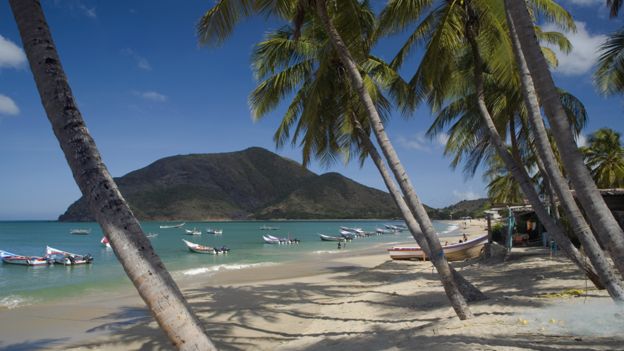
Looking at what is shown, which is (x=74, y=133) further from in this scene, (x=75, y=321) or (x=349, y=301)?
(x=75, y=321)

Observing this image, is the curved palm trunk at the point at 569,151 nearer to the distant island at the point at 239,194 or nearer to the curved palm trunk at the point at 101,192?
the curved palm trunk at the point at 101,192

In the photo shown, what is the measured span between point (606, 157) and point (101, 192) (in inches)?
1086

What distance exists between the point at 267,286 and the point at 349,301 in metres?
5.80

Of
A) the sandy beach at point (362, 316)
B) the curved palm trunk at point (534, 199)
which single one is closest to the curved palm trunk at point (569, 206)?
the sandy beach at point (362, 316)

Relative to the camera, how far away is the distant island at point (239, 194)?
131m

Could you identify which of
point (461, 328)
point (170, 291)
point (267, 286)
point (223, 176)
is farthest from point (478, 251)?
point (223, 176)

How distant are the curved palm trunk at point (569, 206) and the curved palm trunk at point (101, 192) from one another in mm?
4985

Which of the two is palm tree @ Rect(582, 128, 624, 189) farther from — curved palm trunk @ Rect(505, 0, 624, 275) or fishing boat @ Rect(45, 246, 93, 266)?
fishing boat @ Rect(45, 246, 93, 266)

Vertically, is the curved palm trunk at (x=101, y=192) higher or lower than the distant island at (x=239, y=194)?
A: lower

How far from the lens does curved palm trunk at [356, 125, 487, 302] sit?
25.5ft

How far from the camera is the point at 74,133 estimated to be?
280 centimetres

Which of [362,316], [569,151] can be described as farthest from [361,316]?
[569,151]

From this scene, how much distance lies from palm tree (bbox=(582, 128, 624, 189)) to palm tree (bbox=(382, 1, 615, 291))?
59.5ft

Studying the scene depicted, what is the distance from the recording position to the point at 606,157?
2395 cm
